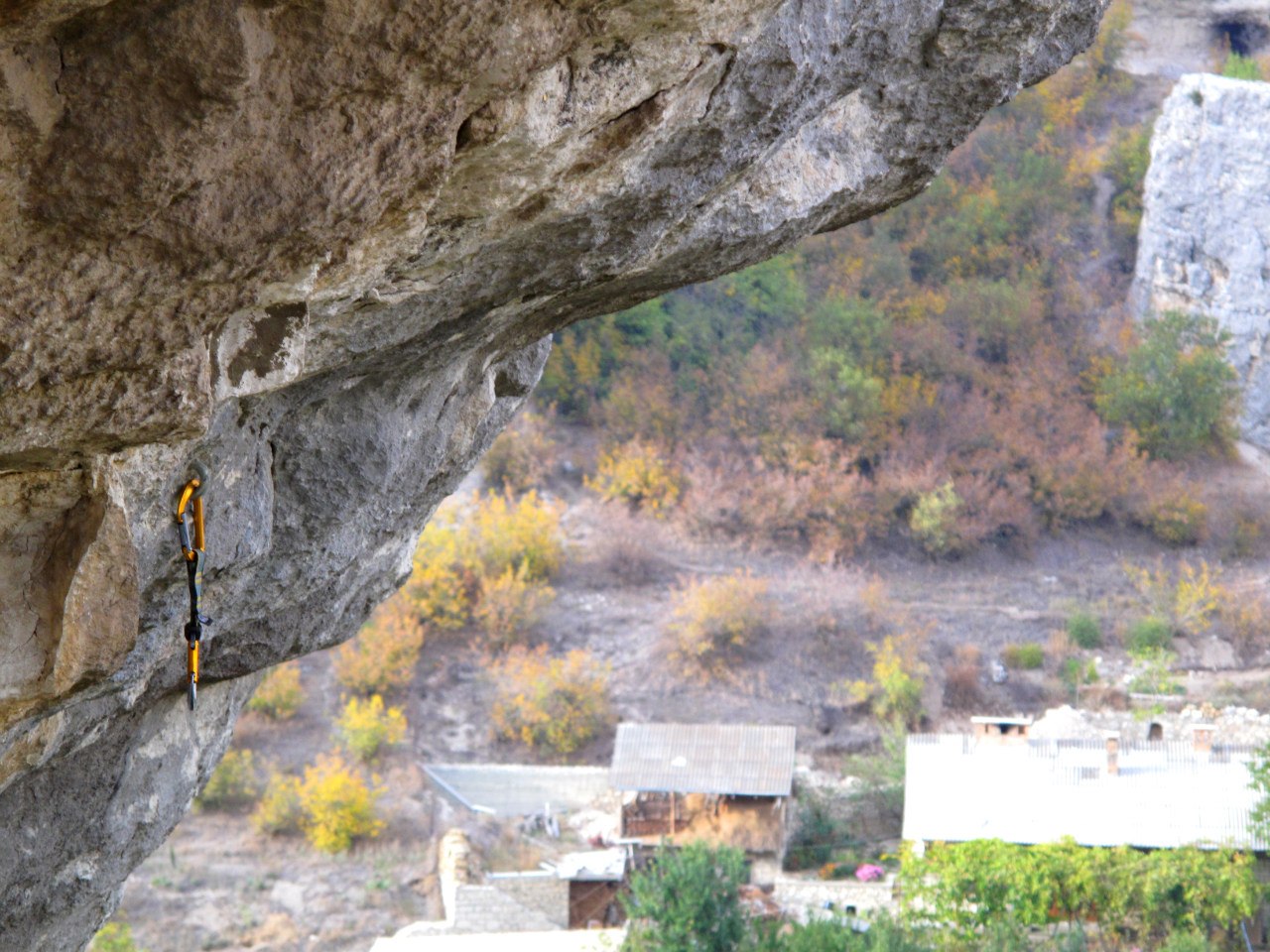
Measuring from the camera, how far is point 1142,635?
22.5 m

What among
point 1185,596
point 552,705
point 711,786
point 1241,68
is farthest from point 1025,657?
point 1241,68

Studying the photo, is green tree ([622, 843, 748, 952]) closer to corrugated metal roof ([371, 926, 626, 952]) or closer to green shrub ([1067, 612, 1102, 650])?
corrugated metal roof ([371, 926, 626, 952])

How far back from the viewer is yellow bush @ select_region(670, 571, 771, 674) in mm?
22859

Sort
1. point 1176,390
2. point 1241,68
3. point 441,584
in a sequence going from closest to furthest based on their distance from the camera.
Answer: point 441,584 → point 1176,390 → point 1241,68

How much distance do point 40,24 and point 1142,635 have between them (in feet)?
73.6

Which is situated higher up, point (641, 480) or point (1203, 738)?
point (641, 480)

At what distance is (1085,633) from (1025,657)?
121cm

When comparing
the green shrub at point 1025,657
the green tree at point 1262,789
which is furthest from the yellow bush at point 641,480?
the green tree at point 1262,789

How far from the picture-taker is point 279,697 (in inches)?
850

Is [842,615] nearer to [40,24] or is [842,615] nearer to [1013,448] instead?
[1013,448]

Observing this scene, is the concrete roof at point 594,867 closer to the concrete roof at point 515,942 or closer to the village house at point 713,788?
the village house at point 713,788

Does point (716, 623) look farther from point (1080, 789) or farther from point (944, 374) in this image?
point (944, 374)

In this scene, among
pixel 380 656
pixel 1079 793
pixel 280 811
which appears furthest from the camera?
pixel 380 656

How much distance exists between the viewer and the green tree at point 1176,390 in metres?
27.3
